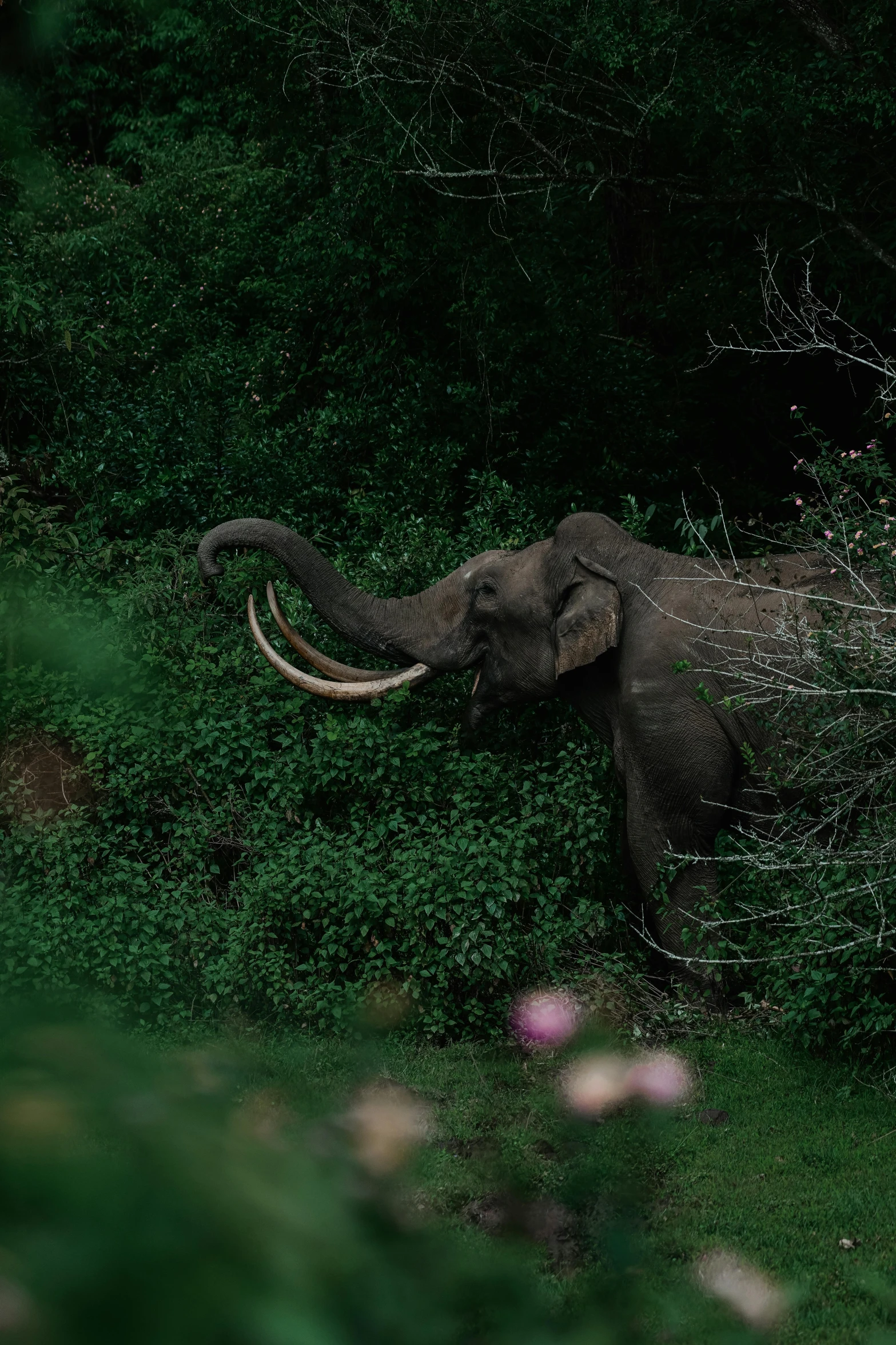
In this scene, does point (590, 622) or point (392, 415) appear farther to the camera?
point (392, 415)

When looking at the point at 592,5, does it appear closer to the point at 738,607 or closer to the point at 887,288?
the point at 887,288

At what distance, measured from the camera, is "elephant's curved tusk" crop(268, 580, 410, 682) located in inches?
291

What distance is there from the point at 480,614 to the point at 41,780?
2463 mm

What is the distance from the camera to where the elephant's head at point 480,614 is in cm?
687

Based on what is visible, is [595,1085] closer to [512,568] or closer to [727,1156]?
[727,1156]

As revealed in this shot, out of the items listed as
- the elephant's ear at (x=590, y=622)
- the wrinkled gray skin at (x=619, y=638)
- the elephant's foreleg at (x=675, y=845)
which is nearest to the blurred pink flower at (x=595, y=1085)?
the wrinkled gray skin at (x=619, y=638)

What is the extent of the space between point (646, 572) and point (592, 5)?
458cm

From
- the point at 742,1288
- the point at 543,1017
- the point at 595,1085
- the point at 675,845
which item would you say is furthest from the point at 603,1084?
the point at 675,845

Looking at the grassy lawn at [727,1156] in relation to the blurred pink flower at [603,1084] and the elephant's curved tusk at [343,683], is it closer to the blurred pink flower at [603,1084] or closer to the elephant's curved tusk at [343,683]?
the blurred pink flower at [603,1084]

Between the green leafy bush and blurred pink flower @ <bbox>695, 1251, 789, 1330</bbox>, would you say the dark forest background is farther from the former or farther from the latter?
blurred pink flower @ <bbox>695, 1251, 789, 1330</bbox>

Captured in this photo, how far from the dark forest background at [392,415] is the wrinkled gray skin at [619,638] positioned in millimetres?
443

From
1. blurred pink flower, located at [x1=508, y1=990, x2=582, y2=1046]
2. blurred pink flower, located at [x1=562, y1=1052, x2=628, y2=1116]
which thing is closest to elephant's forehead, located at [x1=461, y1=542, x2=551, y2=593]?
blurred pink flower, located at [x1=508, y1=990, x2=582, y2=1046]

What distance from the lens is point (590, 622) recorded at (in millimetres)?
6750

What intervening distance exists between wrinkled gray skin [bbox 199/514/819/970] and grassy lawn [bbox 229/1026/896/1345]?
2.97 ft
